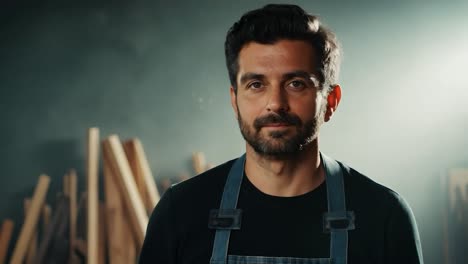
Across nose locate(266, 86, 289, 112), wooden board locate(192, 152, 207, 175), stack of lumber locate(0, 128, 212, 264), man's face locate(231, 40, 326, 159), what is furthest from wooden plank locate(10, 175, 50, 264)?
nose locate(266, 86, 289, 112)

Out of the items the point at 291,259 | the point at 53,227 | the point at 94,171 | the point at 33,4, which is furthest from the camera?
the point at 33,4

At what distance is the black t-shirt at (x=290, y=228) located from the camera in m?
1.50

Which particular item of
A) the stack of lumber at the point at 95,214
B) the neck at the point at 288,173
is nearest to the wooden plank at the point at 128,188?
the stack of lumber at the point at 95,214

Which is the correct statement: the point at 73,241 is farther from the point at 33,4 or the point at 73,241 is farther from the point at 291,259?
the point at 291,259

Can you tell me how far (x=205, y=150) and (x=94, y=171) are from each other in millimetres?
849

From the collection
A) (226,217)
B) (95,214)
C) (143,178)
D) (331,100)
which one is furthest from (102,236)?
(331,100)

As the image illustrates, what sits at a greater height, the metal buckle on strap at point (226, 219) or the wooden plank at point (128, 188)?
the wooden plank at point (128, 188)

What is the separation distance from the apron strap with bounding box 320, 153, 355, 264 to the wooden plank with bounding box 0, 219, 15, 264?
2603 mm

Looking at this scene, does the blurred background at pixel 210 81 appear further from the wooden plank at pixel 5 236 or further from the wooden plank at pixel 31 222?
the wooden plank at pixel 31 222

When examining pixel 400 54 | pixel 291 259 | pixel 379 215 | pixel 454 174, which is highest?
pixel 400 54

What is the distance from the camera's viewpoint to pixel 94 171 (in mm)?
3131

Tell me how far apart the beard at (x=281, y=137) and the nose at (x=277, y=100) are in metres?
0.01

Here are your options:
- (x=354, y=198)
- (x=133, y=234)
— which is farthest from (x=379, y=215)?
(x=133, y=234)

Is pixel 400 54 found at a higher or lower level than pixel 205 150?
higher
